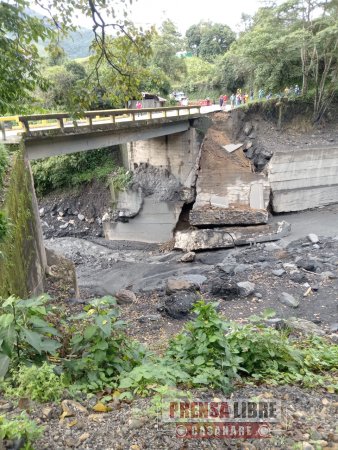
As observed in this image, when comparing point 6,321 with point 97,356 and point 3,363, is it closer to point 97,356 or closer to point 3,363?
point 3,363

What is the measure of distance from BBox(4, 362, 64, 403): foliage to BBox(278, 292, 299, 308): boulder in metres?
9.30

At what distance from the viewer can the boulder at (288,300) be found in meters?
11.5

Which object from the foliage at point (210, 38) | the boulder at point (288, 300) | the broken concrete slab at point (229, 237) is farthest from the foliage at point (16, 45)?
the foliage at point (210, 38)

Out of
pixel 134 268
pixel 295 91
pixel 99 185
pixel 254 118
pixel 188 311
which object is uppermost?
pixel 295 91

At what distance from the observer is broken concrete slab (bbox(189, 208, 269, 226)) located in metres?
22.9

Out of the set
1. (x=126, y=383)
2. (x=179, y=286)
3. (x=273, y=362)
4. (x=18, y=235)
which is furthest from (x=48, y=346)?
(x=179, y=286)

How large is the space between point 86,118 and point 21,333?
36.5 ft

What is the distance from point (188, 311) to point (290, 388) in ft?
23.0

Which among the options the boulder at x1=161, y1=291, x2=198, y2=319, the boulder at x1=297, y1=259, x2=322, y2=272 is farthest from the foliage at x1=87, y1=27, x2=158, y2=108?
the boulder at x1=297, y1=259, x2=322, y2=272

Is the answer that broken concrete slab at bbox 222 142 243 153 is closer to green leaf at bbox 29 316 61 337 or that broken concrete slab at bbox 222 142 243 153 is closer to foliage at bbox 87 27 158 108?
foliage at bbox 87 27 158 108

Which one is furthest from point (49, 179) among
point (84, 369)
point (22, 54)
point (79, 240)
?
point (84, 369)

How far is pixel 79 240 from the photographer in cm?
2486

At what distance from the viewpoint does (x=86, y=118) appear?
13328 millimetres

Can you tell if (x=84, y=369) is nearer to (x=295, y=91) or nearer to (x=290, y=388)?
(x=290, y=388)
